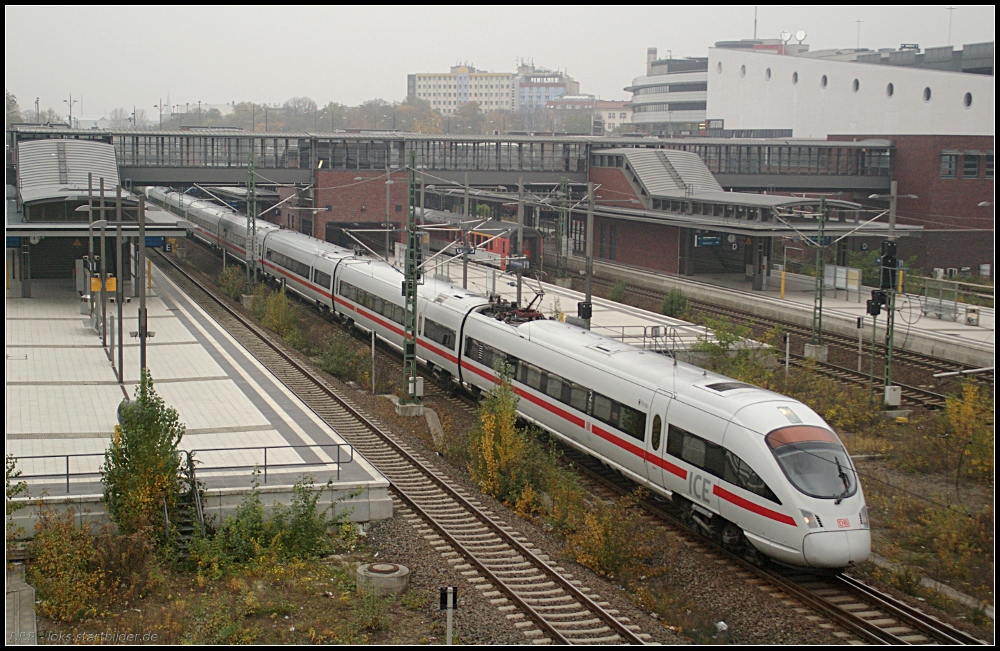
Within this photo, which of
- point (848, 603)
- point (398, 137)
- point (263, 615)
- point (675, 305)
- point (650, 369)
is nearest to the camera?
point (263, 615)

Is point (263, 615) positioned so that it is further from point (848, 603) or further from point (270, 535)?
point (848, 603)

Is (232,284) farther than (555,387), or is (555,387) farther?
(232,284)

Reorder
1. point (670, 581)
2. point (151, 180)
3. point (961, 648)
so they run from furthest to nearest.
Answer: point (151, 180) → point (670, 581) → point (961, 648)

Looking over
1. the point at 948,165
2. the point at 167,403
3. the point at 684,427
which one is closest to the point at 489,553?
the point at 684,427

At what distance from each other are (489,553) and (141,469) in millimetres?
5176

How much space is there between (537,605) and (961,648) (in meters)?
5.12

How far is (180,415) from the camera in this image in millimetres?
21000

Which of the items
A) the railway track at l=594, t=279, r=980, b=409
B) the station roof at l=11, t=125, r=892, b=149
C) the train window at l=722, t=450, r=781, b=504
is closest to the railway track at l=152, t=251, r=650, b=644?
the train window at l=722, t=450, r=781, b=504

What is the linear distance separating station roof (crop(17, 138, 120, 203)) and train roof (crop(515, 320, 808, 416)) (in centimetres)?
2812

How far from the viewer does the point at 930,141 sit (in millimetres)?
56656

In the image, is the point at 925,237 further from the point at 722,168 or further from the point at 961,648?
the point at 961,648

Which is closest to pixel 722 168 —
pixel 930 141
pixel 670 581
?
pixel 930 141

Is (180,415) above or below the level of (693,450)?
below

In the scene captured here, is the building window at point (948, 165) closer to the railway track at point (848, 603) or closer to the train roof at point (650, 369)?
the train roof at point (650, 369)
